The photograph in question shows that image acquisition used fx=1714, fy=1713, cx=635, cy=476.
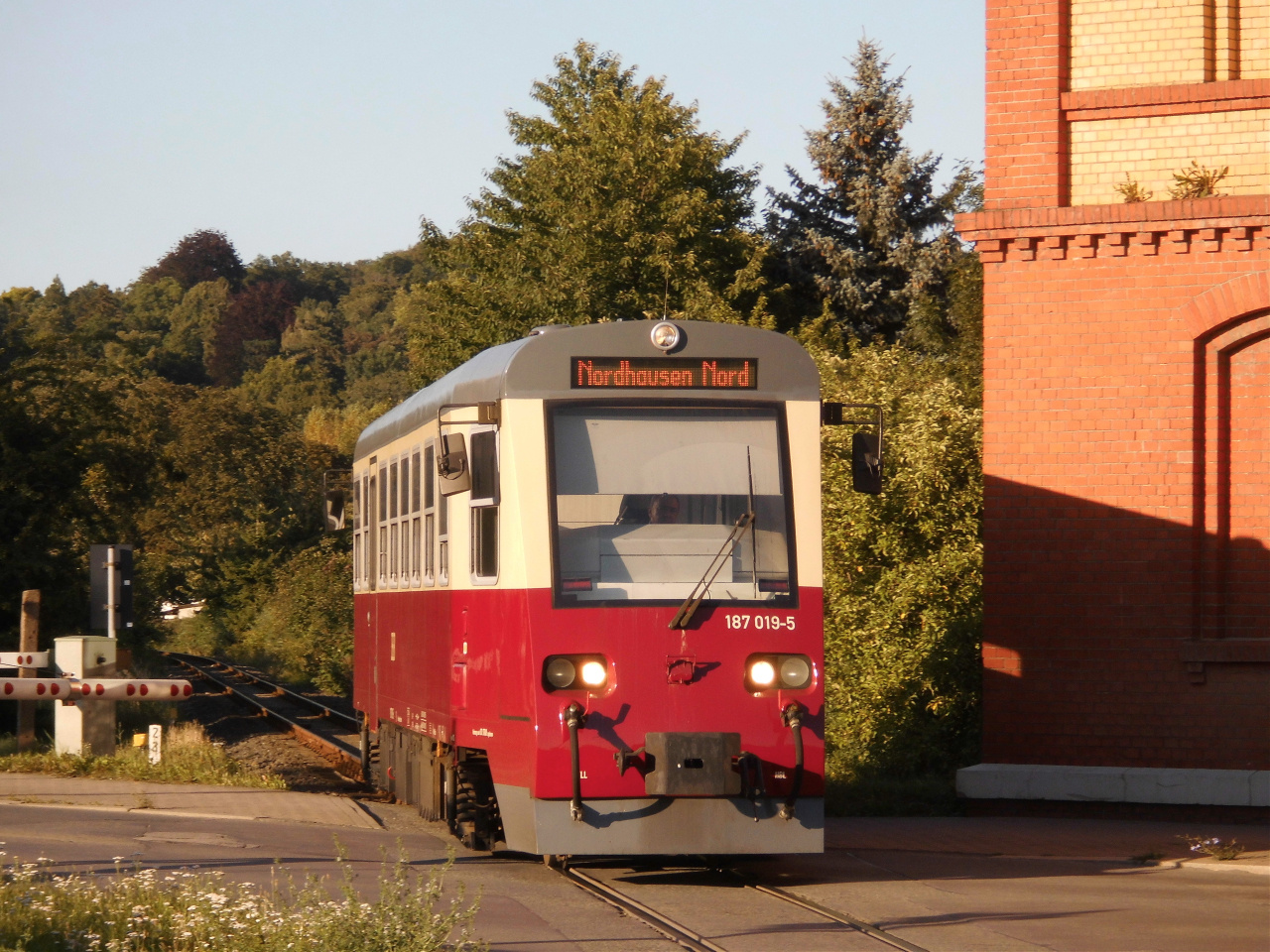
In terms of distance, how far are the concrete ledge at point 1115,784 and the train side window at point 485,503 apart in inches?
229

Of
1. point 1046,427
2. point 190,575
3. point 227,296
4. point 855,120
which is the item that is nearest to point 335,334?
point 227,296

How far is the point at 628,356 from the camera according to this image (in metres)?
10.6

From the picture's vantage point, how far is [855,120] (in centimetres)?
4294

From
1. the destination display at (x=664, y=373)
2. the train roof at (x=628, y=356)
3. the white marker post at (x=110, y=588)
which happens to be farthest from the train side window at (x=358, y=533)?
the destination display at (x=664, y=373)

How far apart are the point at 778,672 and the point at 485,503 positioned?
81.1 inches

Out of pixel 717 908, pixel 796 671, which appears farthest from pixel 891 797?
pixel 717 908

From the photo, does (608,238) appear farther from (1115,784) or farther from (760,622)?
(760,622)

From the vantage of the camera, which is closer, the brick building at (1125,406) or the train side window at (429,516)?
the train side window at (429,516)

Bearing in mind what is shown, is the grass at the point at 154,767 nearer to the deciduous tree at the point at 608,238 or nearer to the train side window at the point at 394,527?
the train side window at the point at 394,527

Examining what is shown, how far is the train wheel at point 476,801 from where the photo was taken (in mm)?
11539

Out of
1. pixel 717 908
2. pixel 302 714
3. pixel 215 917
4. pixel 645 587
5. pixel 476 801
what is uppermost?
pixel 645 587

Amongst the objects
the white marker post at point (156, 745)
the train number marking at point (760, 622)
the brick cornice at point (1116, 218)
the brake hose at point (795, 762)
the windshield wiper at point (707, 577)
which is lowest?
the white marker post at point (156, 745)

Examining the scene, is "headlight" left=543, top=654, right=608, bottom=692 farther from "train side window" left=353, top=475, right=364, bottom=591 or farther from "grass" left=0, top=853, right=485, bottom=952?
→ "train side window" left=353, top=475, right=364, bottom=591

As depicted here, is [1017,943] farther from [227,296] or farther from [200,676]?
[227,296]
